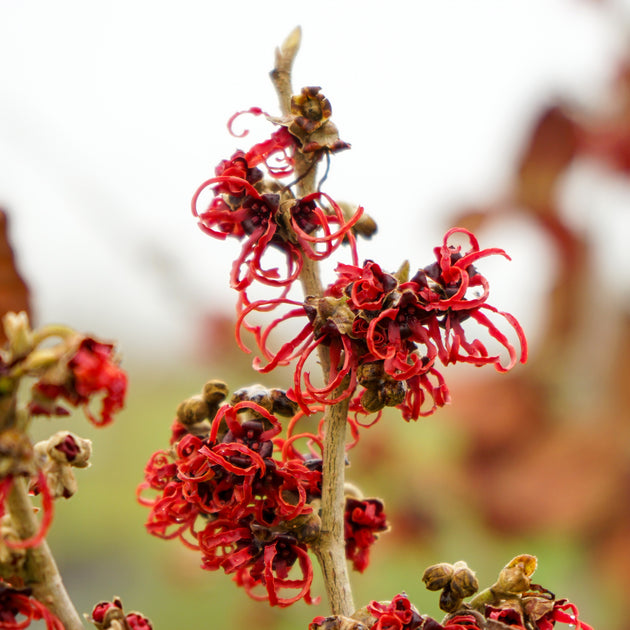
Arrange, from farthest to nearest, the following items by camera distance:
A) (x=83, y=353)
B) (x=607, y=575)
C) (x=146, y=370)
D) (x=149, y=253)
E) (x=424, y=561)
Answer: (x=146, y=370) < (x=424, y=561) < (x=149, y=253) < (x=607, y=575) < (x=83, y=353)

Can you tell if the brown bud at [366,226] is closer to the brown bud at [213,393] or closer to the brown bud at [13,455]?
the brown bud at [213,393]

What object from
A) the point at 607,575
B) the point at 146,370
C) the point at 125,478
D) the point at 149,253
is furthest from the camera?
the point at 125,478

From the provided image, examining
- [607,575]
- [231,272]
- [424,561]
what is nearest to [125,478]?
[424,561]

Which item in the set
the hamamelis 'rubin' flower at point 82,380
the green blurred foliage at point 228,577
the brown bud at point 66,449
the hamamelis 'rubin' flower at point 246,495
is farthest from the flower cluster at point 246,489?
the green blurred foliage at point 228,577

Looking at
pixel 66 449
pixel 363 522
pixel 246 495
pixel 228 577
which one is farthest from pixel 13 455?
pixel 228 577

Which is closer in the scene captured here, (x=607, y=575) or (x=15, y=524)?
(x=15, y=524)

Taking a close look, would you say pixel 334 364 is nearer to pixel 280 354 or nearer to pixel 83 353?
pixel 280 354

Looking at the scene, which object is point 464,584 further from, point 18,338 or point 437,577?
point 18,338
